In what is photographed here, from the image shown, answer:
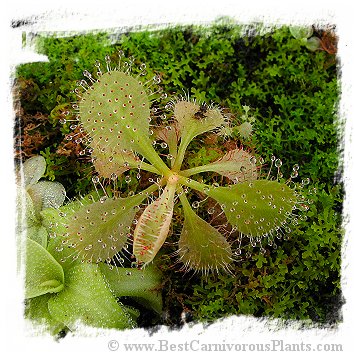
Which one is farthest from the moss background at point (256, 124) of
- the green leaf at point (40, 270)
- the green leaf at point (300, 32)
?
the green leaf at point (40, 270)

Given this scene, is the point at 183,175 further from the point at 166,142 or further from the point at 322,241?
the point at 322,241

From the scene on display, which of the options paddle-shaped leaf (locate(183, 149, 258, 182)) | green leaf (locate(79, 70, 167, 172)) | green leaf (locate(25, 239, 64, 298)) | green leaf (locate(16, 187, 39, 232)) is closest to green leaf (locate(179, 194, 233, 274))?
paddle-shaped leaf (locate(183, 149, 258, 182))

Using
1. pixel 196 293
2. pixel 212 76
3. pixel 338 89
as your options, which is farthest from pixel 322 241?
pixel 212 76

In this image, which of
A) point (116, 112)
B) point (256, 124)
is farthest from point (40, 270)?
point (256, 124)

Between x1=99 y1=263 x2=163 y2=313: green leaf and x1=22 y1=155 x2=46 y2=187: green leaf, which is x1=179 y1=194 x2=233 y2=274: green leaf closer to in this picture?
x1=99 y1=263 x2=163 y2=313: green leaf

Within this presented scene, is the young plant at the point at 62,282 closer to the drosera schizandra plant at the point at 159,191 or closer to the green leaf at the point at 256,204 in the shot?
the drosera schizandra plant at the point at 159,191

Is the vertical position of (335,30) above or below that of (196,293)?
above
